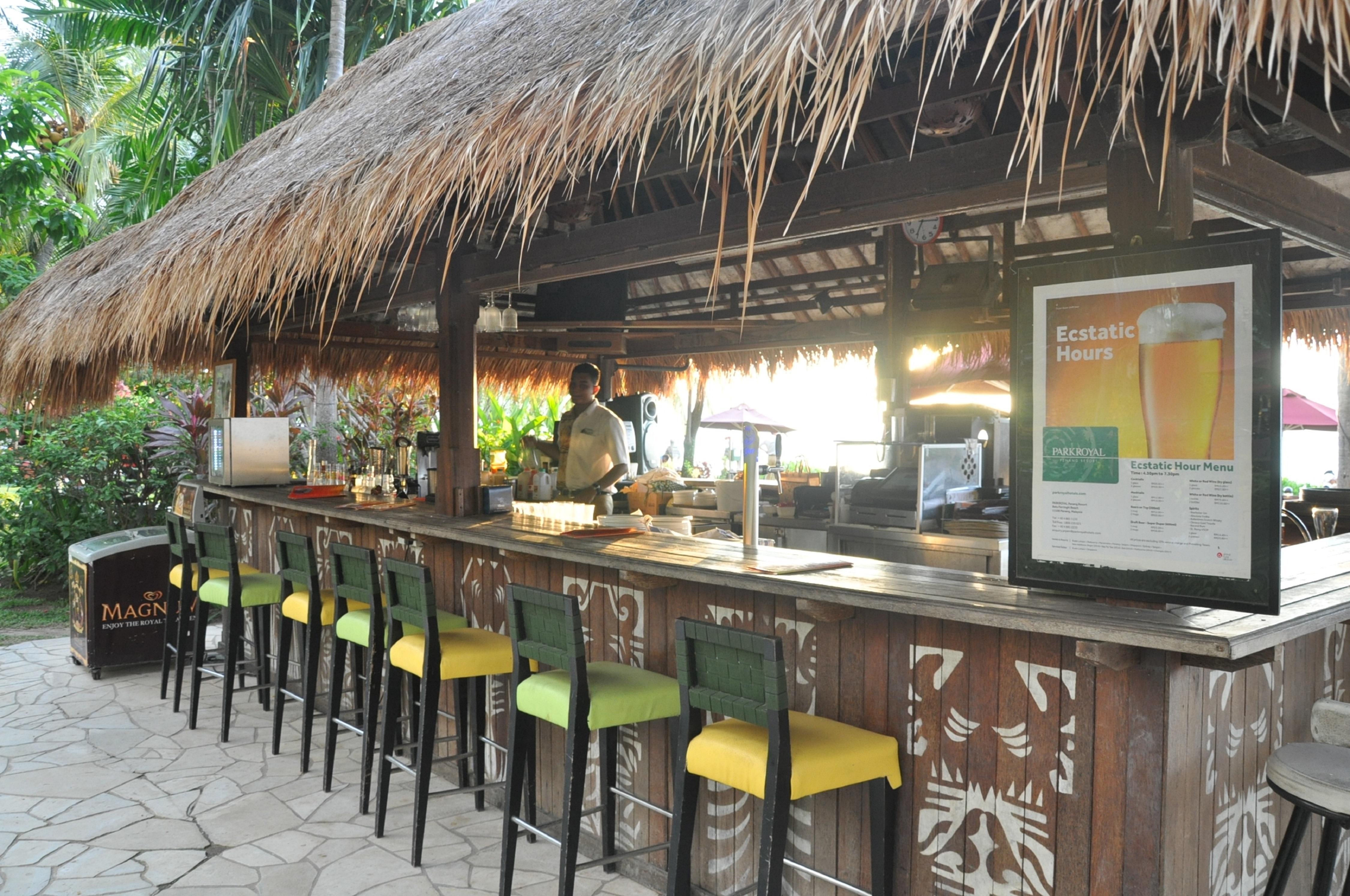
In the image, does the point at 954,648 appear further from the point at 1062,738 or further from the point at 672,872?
the point at 672,872

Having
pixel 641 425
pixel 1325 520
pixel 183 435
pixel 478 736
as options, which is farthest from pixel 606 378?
pixel 1325 520

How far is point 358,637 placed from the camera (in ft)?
13.0

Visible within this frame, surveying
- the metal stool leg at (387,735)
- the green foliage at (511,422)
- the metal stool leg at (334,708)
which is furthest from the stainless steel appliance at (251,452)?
the green foliage at (511,422)

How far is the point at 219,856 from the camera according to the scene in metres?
3.46

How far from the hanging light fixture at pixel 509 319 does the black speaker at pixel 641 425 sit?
3194 millimetres

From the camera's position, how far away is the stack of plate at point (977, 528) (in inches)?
168

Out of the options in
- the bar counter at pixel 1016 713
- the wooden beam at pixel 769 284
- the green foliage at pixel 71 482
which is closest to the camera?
the bar counter at pixel 1016 713

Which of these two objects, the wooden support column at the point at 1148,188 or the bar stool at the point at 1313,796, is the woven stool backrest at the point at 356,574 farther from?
the bar stool at the point at 1313,796

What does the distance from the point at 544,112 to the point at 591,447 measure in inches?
126

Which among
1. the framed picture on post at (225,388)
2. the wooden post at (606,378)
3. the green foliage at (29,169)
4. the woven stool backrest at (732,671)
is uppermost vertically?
the green foliage at (29,169)

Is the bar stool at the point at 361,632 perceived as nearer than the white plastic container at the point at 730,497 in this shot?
Yes

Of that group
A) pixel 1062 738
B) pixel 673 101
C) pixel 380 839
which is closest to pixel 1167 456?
pixel 1062 738

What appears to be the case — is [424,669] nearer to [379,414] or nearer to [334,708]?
[334,708]

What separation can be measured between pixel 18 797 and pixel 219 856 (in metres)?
1.31
